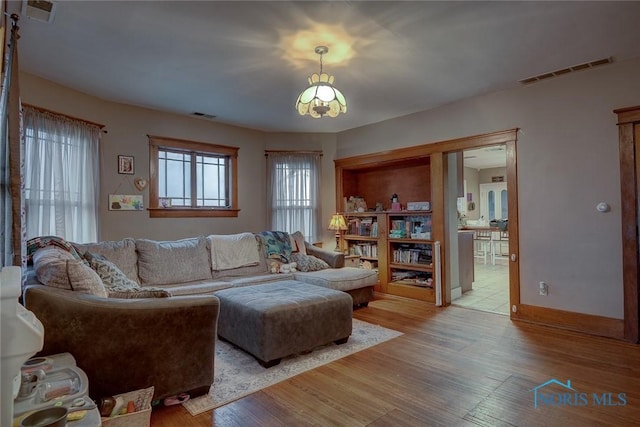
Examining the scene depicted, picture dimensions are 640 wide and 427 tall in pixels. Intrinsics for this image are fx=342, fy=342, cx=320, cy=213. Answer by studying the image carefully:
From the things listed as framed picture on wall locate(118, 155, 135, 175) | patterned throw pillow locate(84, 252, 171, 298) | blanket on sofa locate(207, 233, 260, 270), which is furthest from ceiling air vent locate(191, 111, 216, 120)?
patterned throw pillow locate(84, 252, 171, 298)

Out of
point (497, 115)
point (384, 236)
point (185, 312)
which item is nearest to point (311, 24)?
point (185, 312)

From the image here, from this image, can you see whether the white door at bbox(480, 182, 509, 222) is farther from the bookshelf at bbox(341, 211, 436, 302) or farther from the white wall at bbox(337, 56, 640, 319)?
the white wall at bbox(337, 56, 640, 319)

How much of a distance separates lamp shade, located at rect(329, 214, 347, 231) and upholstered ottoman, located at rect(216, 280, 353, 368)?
2.17 m

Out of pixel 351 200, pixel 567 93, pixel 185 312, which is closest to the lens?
pixel 185 312

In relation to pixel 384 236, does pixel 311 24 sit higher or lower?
higher

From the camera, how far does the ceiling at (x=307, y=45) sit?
7.57ft

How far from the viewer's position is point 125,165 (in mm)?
4223

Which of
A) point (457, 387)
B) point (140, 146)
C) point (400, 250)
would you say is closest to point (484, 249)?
point (400, 250)

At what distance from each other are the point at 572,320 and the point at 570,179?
1.41 metres

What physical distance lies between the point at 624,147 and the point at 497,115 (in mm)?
1217

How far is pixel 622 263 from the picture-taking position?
10.3 ft

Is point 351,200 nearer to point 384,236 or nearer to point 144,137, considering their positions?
point 384,236

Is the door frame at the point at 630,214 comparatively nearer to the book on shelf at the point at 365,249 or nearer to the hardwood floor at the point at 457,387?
the hardwood floor at the point at 457,387

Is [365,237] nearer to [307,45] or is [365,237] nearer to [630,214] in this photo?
[630,214]
